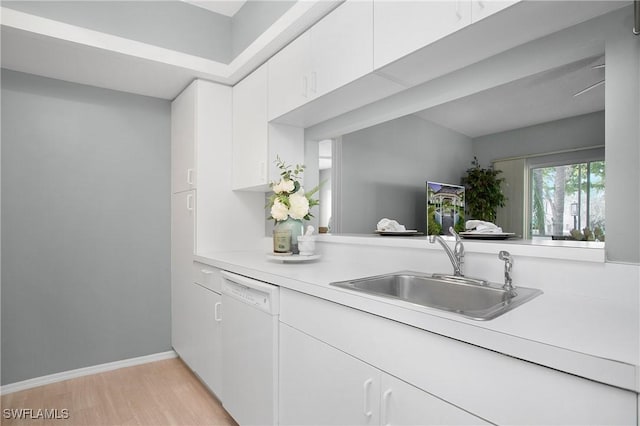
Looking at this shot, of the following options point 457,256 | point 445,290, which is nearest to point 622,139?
point 457,256

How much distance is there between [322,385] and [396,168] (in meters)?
1.16

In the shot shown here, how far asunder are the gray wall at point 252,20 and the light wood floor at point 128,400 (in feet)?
8.07

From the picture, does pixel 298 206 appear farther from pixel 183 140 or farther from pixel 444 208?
pixel 183 140

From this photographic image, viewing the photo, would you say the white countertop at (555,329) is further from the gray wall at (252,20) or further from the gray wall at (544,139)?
the gray wall at (252,20)

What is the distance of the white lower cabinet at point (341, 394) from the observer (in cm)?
90

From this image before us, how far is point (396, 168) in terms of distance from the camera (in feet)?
6.15

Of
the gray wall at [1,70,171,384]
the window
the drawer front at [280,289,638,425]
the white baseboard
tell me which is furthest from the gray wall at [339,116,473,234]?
the white baseboard

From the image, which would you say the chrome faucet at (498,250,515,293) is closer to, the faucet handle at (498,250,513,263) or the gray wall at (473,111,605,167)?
the faucet handle at (498,250,513,263)

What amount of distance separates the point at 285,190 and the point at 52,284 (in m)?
1.99

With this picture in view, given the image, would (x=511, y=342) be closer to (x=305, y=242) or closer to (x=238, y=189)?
(x=305, y=242)

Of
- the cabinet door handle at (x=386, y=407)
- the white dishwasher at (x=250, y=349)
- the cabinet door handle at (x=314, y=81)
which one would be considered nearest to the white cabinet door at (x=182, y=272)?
the white dishwasher at (x=250, y=349)

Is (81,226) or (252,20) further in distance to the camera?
(81,226)

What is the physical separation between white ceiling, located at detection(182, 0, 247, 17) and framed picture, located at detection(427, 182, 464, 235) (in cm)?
199

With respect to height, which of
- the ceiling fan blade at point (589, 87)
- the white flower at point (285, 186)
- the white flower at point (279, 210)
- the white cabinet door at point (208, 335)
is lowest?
the white cabinet door at point (208, 335)
